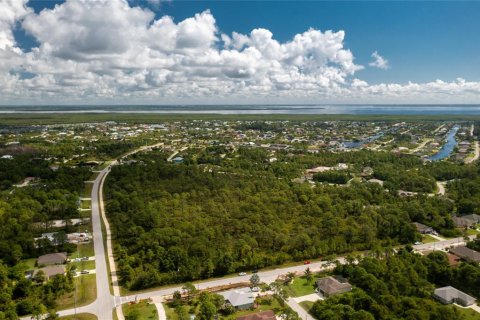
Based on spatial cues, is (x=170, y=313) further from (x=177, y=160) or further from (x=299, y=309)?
(x=177, y=160)

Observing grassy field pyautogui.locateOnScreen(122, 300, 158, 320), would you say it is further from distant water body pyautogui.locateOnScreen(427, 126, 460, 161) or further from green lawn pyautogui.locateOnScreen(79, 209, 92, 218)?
distant water body pyautogui.locateOnScreen(427, 126, 460, 161)

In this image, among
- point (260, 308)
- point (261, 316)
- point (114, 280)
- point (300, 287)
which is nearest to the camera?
point (261, 316)

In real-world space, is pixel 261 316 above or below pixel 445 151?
below

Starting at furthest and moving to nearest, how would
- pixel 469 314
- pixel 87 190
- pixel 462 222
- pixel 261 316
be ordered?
pixel 87 190 < pixel 462 222 < pixel 469 314 < pixel 261 316

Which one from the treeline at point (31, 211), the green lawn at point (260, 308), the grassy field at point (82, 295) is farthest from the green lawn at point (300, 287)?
the treeline at point (31, 211)

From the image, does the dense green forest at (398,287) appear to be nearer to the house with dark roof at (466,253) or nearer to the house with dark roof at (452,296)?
the house with dark roof at (452,296)

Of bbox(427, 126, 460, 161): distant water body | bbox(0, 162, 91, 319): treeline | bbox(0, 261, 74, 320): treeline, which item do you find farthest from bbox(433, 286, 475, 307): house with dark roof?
bbox(427, 126, 460, 161): distant water body

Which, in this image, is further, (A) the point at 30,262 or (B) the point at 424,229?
(B) the point at 424,229

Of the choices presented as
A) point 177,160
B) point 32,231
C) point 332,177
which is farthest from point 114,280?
point 177,160

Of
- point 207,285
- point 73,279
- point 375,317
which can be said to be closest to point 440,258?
point 375,317
